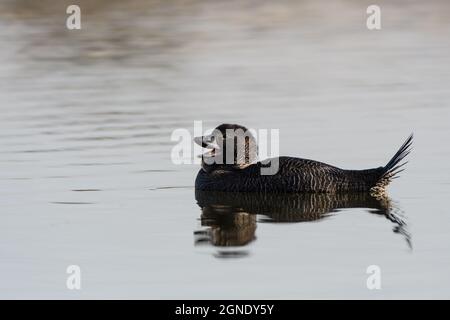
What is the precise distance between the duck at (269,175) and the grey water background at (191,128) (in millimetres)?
334

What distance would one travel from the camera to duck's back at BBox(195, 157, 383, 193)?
50.5 ft

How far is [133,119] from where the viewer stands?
66.8ft

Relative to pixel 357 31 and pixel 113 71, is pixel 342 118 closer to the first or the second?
pixel 113 71

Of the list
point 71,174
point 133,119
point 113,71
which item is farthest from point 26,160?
point 113,71

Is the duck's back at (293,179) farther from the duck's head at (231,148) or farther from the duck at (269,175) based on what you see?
the duck's head at (231,148)

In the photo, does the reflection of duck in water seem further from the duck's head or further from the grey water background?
the duck's head

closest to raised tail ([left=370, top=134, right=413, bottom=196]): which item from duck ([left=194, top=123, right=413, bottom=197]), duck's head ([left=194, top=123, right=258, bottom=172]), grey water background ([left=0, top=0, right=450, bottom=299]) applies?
duck ([left=194, top=123, right=413, bottom=197])

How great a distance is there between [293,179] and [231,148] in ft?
3.33

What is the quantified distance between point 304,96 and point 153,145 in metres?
4.29

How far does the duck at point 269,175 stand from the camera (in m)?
15.4

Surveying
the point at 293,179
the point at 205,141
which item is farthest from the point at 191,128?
the point at 293,179

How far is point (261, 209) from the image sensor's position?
15.0 m

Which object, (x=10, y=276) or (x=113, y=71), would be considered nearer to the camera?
(x=10, y=276)

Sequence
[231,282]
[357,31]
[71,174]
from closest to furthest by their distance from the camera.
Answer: [231,282] < [71,174] < [357,31]
